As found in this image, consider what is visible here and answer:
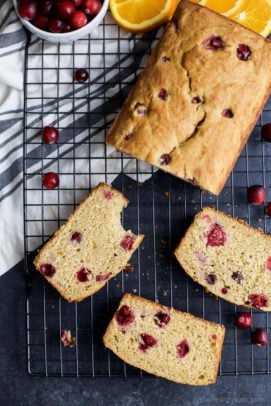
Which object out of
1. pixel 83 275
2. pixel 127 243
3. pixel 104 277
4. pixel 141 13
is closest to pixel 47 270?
pixel 83 275

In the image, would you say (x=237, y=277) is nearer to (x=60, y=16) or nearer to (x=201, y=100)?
(x=201, y=100)

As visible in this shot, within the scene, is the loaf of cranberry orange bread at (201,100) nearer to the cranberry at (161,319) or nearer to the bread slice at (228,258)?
the bread slice at (228,258)

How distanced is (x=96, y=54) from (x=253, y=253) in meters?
1.59

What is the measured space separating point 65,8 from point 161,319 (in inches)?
76.8

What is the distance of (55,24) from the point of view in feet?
11.7

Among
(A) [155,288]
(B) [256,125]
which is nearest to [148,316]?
(A) [155,288]

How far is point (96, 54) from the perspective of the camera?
152 inches

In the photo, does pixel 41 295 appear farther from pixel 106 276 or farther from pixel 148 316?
pixel 148 316

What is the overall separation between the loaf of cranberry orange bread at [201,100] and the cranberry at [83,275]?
839 mm

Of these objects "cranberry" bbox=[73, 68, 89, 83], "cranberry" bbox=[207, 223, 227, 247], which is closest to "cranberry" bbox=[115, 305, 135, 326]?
"cranberry" bbox=[207, 223, 227, 247]

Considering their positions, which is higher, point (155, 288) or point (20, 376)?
point (155, 288)

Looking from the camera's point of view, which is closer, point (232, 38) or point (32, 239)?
point (232, 38)

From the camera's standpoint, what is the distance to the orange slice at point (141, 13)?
3.65 m

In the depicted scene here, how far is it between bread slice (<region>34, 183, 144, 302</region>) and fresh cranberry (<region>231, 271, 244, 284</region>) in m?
0.65
